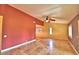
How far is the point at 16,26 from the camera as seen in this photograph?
7.16 ft

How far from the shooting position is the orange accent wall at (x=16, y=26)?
209 cm

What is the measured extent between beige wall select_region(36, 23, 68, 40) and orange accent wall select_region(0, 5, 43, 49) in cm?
14

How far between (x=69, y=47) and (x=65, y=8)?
0.75 m

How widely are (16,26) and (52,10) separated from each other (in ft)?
2.53

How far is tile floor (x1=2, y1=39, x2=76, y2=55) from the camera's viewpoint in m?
2.09

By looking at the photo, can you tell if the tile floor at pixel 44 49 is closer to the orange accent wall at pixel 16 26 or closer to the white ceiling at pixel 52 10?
the orange accent wall at pixel 16 26

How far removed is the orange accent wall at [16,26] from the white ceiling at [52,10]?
10 cm

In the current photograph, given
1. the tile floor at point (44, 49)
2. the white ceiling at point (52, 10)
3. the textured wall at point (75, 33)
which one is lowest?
the tile floor at point (44, 49)

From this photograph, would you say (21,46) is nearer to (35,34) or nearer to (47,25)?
(35,34)

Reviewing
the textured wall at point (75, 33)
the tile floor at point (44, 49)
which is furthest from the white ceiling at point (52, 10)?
the tile floor at point (44, 49)

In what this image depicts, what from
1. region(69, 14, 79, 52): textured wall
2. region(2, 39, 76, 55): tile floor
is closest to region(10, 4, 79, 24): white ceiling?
region(69, 14, 79, 52): textured wall

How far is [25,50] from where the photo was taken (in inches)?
83.2

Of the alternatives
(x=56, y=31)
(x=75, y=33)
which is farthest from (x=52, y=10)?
(x=75, y=33)

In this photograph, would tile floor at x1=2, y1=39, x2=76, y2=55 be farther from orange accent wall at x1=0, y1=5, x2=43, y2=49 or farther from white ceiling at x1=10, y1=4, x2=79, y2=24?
white ceiling at x1=10, y1=4, x2=79, y2=24
